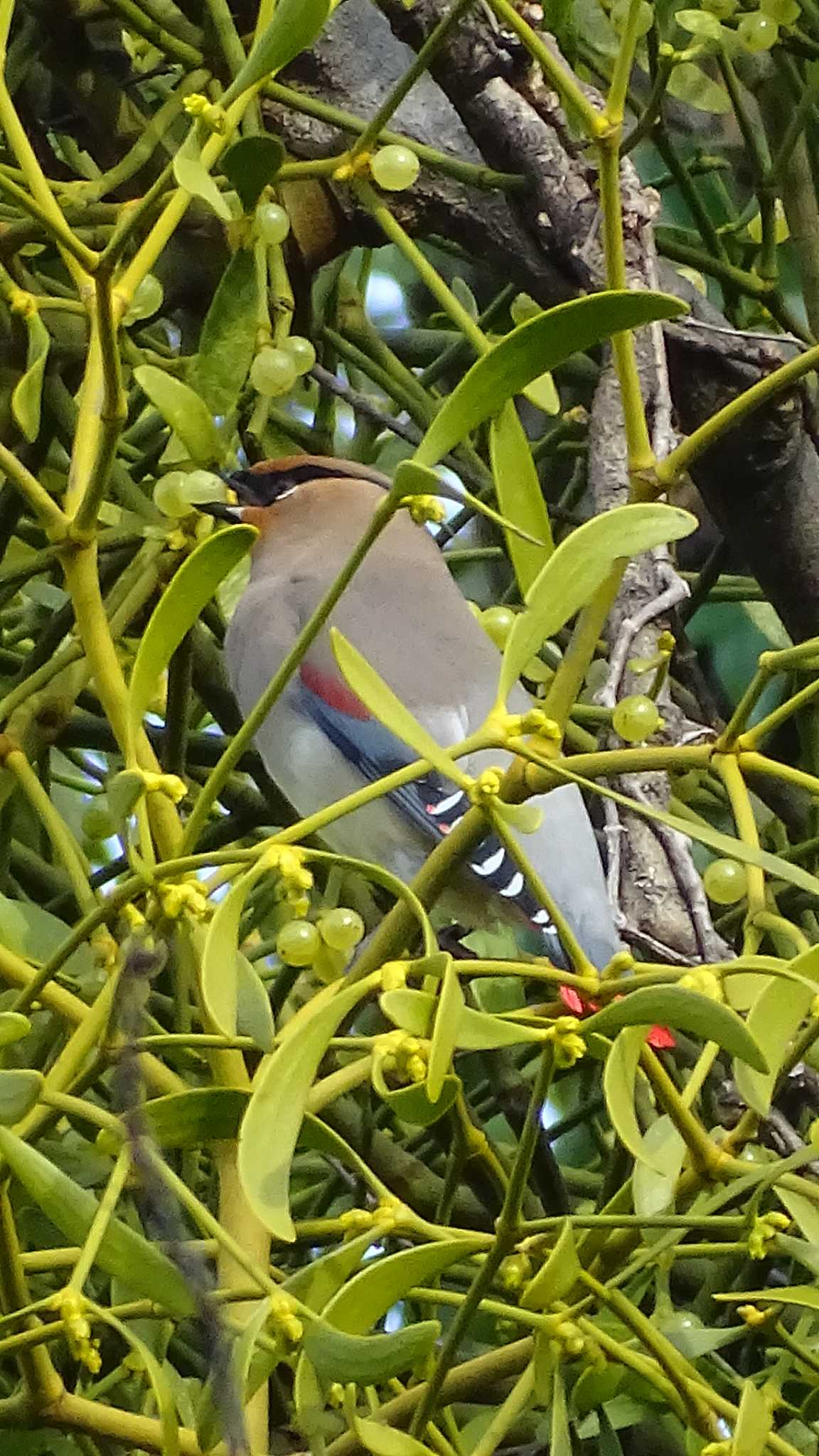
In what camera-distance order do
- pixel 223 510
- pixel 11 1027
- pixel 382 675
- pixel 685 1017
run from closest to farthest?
pixel 685 1017
pixel 11 1027
pixel 223 510
pixel 382 675

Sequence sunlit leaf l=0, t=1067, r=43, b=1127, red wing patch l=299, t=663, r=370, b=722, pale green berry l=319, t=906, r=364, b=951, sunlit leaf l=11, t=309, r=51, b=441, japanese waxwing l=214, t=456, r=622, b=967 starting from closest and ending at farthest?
1. sunlit leaf l=0, t=1067, r=43, b=1127
2. sunlit leaf l=11, t=309, r=51, b=441
3. pale green berry l=319, t=906, r=364, b=951
4. japanese waxwing l=214, t=456, r=622, b=967
5. red wing patch l=299, t=663, r=370, b=722

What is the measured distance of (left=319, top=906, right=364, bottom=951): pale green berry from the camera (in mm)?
826

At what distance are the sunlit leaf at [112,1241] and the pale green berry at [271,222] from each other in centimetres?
49

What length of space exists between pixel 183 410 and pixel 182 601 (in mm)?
224

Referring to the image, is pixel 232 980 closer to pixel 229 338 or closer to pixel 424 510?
pixel 424 510

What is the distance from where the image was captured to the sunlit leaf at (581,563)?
513mm

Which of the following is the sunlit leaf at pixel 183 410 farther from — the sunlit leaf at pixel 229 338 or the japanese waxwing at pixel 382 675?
the japanese waxwing at pixel 382 675

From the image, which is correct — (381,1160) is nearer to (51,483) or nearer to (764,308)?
(51,483)

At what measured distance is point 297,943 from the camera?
80 centimetres

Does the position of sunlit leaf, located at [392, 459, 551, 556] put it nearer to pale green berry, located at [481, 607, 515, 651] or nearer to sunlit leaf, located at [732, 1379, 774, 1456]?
sunlit leaf, located at [732, 1379, 774, 1456]

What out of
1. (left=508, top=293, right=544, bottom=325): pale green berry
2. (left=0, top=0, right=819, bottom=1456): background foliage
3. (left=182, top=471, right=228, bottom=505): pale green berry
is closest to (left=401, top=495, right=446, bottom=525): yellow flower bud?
(left=0, top=0, right=819, bottom=1456): background foliage

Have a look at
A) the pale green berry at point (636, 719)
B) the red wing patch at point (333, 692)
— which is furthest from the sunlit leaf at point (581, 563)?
the red wing patch at point (333, 692)

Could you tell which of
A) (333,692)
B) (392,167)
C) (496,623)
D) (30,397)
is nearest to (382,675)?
(333,692)

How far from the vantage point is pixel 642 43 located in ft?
3.63
